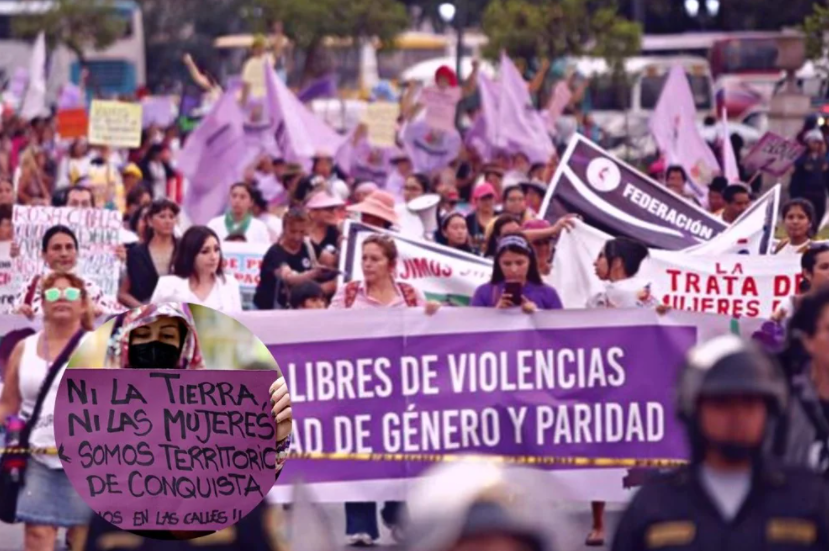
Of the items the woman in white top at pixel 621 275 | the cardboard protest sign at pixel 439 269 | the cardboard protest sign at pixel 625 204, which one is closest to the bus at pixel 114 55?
the cardboard protest sign at pixel 625 204

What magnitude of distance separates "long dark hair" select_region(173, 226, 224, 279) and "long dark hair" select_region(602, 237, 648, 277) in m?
1.86

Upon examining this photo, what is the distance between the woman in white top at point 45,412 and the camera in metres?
8.35

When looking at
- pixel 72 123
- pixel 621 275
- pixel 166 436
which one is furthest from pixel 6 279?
pixel 72 123

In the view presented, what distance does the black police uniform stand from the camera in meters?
4.14

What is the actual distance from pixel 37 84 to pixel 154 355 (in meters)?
21.8

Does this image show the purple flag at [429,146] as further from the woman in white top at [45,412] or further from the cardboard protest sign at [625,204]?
the woman in white top at [45,412]

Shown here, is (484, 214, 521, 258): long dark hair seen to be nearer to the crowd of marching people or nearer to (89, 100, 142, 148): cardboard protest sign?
the crowd of marching people

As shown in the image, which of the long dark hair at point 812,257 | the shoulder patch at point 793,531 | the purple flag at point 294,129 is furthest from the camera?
the purple flag at point 294,129

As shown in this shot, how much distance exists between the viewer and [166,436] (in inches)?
243

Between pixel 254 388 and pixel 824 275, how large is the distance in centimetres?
358

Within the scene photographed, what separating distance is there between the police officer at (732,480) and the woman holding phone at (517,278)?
5938 mm

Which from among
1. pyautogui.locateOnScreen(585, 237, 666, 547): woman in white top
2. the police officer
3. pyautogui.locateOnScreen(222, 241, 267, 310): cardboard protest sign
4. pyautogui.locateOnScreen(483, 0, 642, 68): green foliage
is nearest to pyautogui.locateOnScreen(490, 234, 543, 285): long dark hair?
pyautogui.locateOnScreen(585, 237, 666, 547): woman in white top

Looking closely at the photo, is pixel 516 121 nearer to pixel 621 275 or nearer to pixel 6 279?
pixel 6 279

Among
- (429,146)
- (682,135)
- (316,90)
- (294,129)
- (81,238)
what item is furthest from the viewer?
(316,90)
